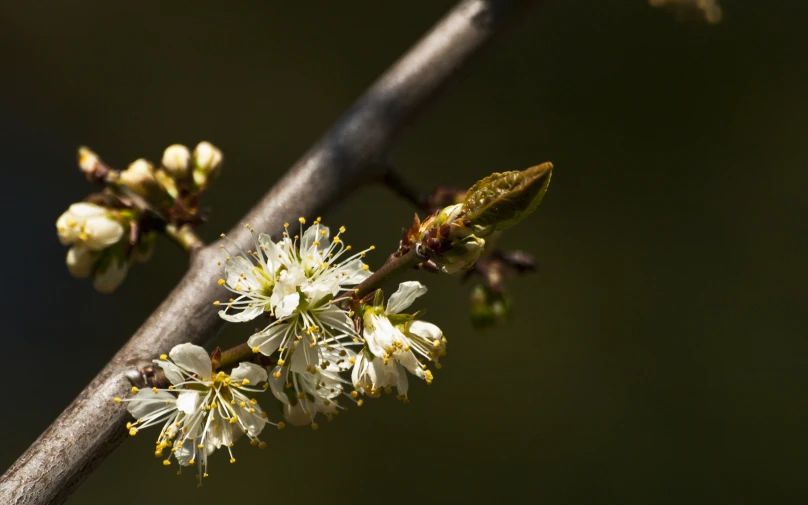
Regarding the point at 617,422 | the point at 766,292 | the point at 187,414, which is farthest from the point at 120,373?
the point at 766,292

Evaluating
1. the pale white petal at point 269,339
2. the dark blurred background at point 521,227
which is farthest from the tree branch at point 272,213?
the dark blurred background at point 521,227

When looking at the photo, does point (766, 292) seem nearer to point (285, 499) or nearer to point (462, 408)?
point (462, 408)

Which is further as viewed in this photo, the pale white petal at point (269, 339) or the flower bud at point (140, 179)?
the flower bud at point (140, 179)

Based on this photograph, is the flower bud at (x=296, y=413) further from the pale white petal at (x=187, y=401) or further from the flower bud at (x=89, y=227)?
the flower bud at (x=89, y=227)

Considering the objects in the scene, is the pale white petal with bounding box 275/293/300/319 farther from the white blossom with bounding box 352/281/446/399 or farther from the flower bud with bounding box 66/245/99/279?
the flower bud with bounding box 66/245/99/279

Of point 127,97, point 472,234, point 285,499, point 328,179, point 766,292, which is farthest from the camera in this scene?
point 766,292

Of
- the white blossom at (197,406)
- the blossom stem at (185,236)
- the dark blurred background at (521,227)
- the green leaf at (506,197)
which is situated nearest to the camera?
the green leaf at (506,197)

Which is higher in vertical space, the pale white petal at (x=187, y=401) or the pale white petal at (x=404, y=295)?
the pale white petal at (x=187, y=401)
